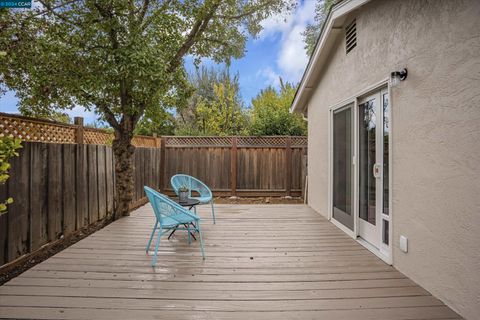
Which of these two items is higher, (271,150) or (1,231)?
(271,150)

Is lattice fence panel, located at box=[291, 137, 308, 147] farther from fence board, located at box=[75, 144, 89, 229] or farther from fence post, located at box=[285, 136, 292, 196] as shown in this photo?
fence board, located at box=[75, 144, 89, 229]

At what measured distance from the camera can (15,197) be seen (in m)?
2.96

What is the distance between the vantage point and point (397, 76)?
2865mm

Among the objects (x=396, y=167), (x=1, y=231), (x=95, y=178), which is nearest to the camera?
(x=1, y=231)

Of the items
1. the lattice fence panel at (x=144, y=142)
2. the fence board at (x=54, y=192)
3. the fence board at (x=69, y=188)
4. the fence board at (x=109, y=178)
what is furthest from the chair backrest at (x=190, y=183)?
the fence board at (x=54, y=192)

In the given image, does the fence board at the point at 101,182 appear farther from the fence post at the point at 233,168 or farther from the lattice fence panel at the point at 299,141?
the lattice fence panel at the point at 299,141

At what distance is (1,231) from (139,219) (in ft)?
8.11

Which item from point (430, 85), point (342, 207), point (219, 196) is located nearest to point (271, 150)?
point (219, 196)

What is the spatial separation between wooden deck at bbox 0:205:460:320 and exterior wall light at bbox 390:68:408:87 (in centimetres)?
203

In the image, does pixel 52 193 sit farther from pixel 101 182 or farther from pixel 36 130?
pixel 101 182

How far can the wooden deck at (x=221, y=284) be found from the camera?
2.14 metres

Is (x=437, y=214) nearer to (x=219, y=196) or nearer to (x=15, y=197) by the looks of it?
(x=15, y=197)

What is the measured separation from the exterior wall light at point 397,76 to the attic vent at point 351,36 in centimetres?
139

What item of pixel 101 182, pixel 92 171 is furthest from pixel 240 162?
pixel 92 171
